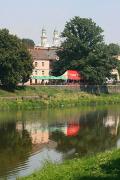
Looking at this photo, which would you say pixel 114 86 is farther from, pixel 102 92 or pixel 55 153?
pixel 55 153

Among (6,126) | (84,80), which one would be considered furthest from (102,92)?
(6,126)

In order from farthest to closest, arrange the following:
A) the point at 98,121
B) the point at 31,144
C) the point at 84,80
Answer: the point at 84,80, the point at 98,121, the point at 31,144

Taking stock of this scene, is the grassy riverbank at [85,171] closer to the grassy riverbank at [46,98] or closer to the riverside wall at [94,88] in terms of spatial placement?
the grassy riverbank at [46,98]

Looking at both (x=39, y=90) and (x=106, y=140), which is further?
(x=39, y=90)

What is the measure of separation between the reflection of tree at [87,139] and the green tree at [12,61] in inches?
921

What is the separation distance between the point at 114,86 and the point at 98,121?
5377 cm

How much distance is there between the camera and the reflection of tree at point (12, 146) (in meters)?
32.5

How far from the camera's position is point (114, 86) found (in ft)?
385

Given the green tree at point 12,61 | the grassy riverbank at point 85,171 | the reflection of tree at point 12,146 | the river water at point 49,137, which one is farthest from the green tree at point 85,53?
the grassy riverbank at point 85,171

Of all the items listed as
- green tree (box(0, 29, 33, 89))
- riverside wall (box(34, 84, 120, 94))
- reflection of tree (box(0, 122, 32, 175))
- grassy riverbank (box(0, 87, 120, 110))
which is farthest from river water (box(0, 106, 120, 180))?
riverside wall (box(34, 84, 120, 94))

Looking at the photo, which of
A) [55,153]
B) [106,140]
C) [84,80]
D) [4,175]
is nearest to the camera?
[4,175]

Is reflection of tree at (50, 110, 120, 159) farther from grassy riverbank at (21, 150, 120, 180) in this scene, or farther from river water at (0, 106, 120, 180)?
grassy riverbank at (21, 150, 120, 180)

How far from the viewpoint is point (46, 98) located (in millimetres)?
87375

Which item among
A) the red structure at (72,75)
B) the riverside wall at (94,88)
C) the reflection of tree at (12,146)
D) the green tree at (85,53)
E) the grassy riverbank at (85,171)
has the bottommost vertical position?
the reflection of tree at (12,146)
